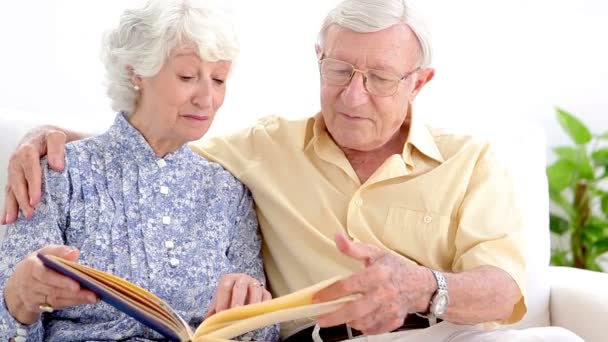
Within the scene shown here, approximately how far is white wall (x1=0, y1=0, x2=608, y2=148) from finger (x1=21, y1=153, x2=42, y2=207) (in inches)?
42.5

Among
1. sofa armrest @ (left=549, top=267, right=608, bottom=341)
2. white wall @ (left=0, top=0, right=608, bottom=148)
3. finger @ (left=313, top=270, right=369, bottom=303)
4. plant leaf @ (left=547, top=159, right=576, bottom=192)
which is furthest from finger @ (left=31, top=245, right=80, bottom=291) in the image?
plant leaf @ (left=547, top=159, right=576, bottom=192)

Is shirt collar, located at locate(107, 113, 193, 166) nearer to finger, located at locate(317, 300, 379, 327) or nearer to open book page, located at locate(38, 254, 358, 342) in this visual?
open book page, located at locate(38, 254, 358, 342)

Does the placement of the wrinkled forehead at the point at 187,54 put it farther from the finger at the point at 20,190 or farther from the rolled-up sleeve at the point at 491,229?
the rolled-up sleeve at the point at 491,229

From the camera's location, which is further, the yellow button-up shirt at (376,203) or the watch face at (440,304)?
the yellow button-up shirt at (376,203)

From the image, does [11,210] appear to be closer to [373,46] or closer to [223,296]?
[223,296]

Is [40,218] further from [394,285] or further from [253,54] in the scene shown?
[253,54]

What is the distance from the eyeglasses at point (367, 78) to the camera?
2152 mm

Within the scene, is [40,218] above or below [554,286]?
above

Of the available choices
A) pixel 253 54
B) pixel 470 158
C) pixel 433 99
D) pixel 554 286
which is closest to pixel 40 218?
pixel 470 158

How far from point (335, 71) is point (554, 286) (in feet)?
2.80

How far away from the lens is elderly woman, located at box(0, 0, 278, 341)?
6.43 ft

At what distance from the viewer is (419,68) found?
7.33 ft

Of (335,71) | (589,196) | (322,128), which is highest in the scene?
(335,71)

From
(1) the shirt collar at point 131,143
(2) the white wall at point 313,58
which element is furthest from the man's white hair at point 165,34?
(2) the white wall at point 313,58
